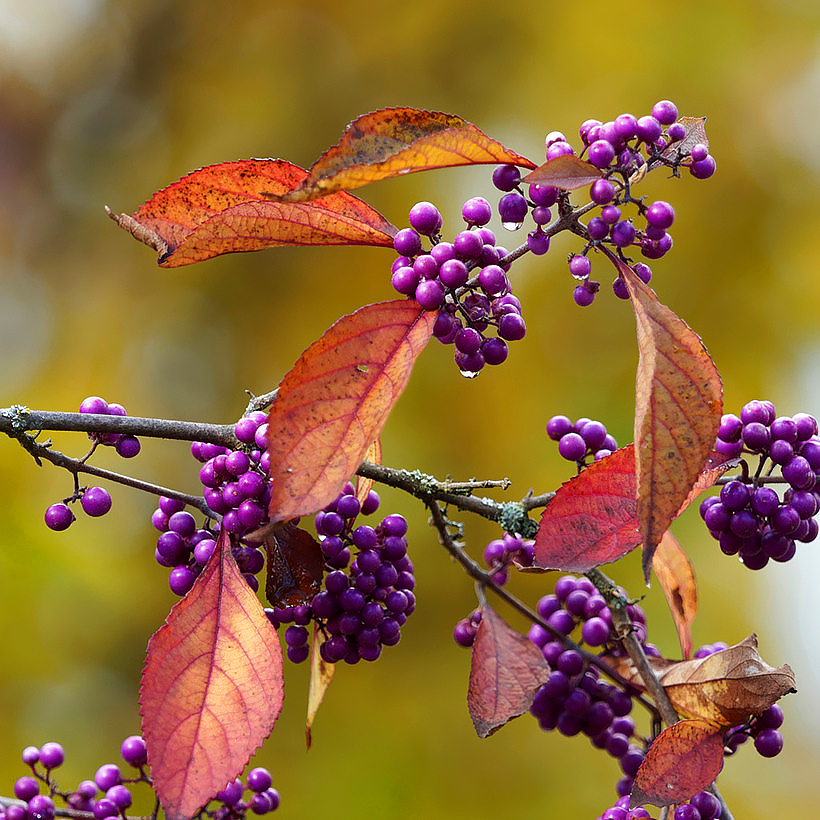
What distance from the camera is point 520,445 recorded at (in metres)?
1.55

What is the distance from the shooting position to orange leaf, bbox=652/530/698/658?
0.69m

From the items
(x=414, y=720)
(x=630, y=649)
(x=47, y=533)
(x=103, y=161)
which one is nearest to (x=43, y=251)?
(x=103, y=161)

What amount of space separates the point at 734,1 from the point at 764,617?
1.22 metres

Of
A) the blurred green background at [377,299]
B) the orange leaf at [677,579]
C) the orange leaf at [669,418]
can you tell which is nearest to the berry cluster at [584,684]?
the orange leaf at [677,579]

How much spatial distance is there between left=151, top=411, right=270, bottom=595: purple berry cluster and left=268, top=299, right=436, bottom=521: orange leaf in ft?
0.17

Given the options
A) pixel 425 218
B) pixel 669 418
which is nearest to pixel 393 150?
pixel 425 218

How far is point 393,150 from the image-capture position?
0.41 metres

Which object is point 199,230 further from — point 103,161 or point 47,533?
point 103,161

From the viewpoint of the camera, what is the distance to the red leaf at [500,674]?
522 millimetres

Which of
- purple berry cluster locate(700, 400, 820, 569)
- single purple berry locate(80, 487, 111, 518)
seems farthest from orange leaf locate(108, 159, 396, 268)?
purple berry cluster locate(700, 400, 820, 569)

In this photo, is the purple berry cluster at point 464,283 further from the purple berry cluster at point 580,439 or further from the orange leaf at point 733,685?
the orange leaf at point 733,685

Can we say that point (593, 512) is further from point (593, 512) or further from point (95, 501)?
point (95, 501)

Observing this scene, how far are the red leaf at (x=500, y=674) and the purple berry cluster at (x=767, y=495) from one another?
0.47 feet

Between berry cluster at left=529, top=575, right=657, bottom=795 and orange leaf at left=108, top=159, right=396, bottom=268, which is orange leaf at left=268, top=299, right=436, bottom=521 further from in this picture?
berry cluster at left=529, top=575, right=657, bottom=795
